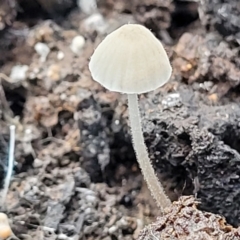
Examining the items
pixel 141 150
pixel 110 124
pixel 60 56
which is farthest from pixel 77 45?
pixel 141 150

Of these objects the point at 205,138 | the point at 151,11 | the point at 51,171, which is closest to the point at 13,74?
the point at 51,171

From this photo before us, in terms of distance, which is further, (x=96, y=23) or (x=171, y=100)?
(x=96, y=23)

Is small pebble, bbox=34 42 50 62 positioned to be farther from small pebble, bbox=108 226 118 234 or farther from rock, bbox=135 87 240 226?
small pebble, bbox=108 226 118 234

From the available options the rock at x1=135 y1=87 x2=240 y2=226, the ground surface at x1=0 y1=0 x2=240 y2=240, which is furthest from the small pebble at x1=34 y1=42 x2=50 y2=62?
the rock at x1=135 y1=87 x2=240 y2=226

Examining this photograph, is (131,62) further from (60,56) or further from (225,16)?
(60,56)

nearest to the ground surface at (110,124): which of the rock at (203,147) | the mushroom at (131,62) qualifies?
the rock at (203,147)

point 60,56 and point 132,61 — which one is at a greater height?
point 132,61

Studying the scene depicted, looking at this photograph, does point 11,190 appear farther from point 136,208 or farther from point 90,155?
point 136,208
